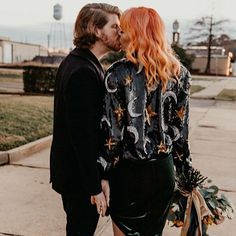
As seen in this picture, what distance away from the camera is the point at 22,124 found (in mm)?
8312

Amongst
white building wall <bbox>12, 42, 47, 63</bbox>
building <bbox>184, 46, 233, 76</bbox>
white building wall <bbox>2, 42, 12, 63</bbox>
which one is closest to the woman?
building <bbox>184, 46, 233, 76</bbox>

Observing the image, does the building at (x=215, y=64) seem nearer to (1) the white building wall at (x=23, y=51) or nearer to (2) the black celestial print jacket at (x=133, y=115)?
(1) the white building wall at (x=23, y=51)

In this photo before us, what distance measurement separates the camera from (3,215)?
4.20 metres

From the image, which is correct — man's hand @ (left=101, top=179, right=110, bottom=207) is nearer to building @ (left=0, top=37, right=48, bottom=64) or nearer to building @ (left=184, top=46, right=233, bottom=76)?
building @ (left=184, top=46, right=233, bottom=76)

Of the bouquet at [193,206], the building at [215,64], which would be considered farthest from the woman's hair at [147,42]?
the building at [215,64]

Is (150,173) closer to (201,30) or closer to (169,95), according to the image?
(169,95)

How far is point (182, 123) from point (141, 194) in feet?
1.53

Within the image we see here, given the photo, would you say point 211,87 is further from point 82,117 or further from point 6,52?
point 6,52

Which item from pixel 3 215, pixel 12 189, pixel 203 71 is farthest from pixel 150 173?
pixel 203 71

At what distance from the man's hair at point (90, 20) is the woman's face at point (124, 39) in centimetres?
13

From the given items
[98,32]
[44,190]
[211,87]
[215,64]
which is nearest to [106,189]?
[98,32]

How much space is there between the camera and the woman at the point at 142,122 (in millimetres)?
2180

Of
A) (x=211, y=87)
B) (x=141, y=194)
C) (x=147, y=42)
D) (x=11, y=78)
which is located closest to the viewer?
(x=147, y=42)

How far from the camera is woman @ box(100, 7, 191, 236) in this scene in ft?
7.15
